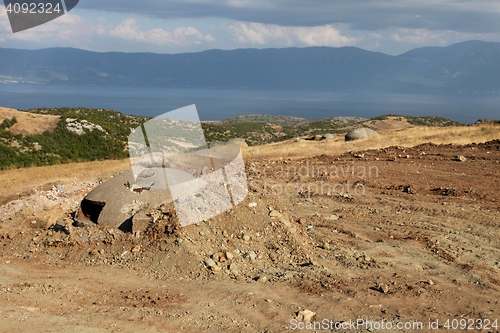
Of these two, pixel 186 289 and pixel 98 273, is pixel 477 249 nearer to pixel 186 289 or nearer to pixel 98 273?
pixel 186 289

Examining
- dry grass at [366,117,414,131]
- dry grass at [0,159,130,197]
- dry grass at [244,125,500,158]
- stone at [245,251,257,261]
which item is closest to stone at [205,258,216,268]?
stone at [245,251,257,261]

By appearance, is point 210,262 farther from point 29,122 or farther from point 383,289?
point 29,122

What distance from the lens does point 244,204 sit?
33.3 ft

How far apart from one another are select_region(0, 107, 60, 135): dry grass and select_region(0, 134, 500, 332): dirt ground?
19.0m

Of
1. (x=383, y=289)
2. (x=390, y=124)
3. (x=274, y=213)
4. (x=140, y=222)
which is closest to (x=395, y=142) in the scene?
(x=274, y=213)

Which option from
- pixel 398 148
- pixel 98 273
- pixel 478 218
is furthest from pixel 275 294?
pixel 398 148

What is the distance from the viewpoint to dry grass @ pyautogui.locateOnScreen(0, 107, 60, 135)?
31.1 meters

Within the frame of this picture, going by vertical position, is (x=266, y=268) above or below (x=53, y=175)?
below

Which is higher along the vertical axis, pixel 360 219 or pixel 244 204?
pixel 244 204

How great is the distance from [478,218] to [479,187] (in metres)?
3.23

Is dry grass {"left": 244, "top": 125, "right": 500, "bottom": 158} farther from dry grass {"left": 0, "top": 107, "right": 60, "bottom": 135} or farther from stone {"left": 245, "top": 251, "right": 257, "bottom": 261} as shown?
dry grass {"left": 0, "top": 107, "right": 60, "bottom": 135}

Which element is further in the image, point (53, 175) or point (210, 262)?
point (53, 175)

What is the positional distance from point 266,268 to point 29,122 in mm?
29770

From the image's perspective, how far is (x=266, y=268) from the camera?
880 cm
